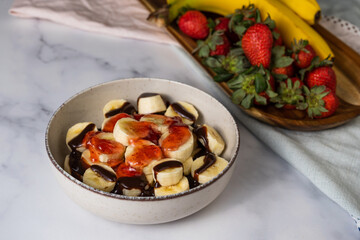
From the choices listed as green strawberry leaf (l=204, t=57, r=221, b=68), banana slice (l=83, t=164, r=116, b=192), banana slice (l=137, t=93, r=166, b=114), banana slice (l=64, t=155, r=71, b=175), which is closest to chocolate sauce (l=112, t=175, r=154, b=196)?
banana slice (l=83, t=164, r=116, b=192)

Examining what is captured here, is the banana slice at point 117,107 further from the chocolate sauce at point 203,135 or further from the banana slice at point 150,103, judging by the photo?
the chocolate sauce at point 203,135

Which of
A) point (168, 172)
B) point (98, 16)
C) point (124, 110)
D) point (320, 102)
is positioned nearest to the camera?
point (168, 172)

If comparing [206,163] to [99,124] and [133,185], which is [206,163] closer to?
[133,185]

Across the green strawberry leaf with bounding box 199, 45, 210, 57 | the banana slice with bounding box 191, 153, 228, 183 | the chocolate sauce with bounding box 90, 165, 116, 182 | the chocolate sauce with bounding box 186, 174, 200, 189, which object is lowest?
the chocolate sauce with bounding box 186, 174, 200, 189

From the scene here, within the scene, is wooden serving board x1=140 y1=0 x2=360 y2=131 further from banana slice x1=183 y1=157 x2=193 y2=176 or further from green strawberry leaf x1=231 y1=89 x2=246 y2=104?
banana slice x1=183 y1=157 x2=193 y2=176

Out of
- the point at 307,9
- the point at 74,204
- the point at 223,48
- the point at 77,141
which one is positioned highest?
the point at 307,9

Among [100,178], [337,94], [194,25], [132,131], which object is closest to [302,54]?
[337,94]

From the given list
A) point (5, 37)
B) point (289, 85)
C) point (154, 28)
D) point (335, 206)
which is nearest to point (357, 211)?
point (335, 206)
